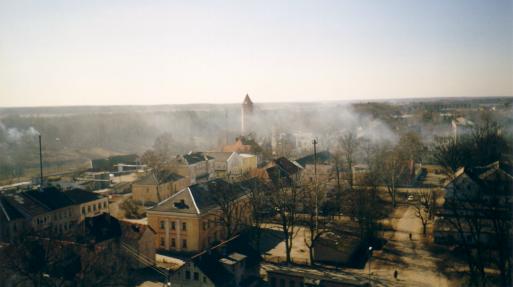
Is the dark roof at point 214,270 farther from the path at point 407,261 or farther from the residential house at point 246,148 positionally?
the residential house at point 246,148

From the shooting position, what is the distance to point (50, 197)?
2088 centimetres

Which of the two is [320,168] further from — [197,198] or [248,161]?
[197,198]

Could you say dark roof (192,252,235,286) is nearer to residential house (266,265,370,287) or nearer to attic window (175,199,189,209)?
residential house (266,265,370,287)

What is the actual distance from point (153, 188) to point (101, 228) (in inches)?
434

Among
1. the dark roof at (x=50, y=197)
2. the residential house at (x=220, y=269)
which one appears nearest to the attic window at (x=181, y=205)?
the residential house at (x=220, y=269)

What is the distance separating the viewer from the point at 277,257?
17891mm

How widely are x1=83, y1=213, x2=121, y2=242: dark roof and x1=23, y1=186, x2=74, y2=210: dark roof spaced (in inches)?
194

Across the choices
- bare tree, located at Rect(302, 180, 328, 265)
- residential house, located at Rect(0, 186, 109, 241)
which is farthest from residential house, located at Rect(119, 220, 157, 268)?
bare tree, located at Rect(302, 180, 328, 265)

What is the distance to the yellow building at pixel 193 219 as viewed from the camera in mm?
18359

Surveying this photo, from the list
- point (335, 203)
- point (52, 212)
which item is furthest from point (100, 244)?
point (335, 203)

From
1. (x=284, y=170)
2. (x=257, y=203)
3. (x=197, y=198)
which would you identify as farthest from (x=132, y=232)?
(x=284, y=170)

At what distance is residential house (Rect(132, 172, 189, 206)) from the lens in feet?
89.3

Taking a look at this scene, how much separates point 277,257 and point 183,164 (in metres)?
15.8

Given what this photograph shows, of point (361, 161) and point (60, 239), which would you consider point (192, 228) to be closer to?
point (60, 239)
